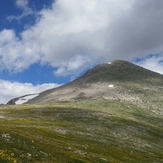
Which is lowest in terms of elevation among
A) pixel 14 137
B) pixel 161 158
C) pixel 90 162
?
pixel 161 158

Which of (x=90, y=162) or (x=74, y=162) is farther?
(x=90, y=162)

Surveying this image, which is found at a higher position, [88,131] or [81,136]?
[88,131]

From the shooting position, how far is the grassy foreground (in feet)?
118

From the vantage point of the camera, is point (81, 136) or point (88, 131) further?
point (88, 131)

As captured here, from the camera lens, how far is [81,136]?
72062 millimetres

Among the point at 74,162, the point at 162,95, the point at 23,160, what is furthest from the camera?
the point at 162,95

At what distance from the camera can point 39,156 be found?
108ft

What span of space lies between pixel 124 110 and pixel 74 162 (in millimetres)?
123483

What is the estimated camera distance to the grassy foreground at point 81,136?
36.1m

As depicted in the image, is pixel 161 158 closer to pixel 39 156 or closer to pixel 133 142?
pixel 133 142

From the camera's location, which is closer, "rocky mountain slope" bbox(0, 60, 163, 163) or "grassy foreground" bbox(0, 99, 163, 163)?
"grassy foreground" bbox(0, 99, 163, 163)

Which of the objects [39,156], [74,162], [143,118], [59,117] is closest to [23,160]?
[39,156]

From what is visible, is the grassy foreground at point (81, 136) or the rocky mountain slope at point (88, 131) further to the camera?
the rocky mountain slope at point (88, 131)

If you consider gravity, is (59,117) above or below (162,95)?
below
